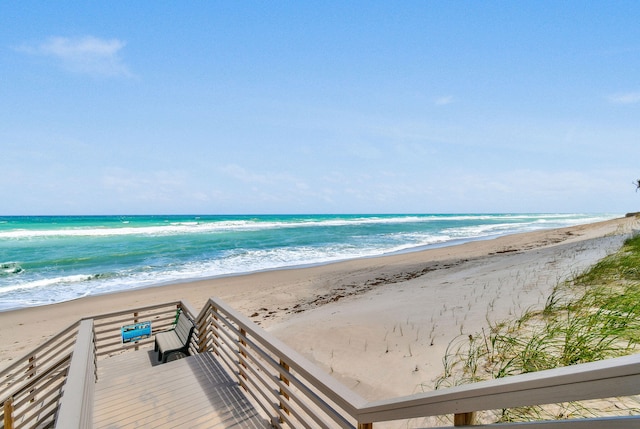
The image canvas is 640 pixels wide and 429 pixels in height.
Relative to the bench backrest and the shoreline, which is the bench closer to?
the bench backrest

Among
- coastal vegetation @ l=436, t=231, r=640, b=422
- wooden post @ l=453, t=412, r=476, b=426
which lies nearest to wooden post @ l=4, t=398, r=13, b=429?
wooden post @ l=453, t=412, r=476, b=426

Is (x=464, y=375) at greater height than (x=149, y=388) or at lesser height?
greater

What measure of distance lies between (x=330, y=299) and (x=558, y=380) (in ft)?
34.2

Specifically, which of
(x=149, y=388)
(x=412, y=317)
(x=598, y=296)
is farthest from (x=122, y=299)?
(x=598, y=296)

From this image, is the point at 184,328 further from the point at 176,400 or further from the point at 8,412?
the point at 8,412

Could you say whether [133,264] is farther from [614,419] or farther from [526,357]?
[614,419]

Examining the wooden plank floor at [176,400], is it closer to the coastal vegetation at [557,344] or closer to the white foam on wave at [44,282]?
the coastal vegetation at [557,344]

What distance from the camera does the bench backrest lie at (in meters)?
6.33

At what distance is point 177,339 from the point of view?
6.64 m

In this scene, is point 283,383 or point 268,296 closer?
point 283,383

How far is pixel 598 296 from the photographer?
502 cm

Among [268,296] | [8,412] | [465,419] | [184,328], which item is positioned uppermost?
[465,419]

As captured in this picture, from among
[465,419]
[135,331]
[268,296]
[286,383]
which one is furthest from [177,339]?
[465,419]

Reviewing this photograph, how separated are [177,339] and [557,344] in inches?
251
